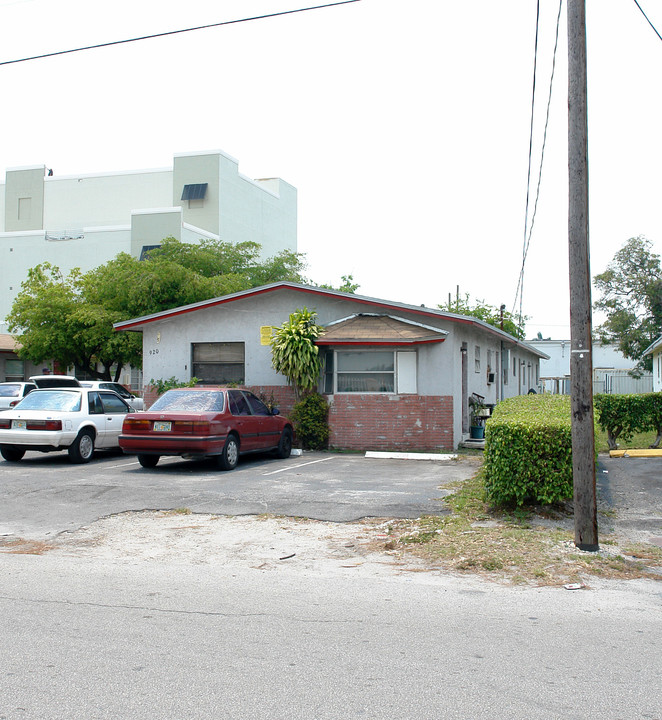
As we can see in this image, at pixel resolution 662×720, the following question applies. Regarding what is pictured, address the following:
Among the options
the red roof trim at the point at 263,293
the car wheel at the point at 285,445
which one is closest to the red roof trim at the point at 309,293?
the red roof trim at the point at 263,293

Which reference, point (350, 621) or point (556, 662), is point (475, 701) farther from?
point (350, 621)

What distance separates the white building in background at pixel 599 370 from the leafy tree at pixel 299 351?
34.1 meters

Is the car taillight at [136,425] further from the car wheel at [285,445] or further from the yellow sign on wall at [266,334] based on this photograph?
the yellow sign on wall at [266,334]

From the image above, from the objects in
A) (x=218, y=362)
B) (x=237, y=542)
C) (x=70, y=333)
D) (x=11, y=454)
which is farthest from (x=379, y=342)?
(x=70, y=333)

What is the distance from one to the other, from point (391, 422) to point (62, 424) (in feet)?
24.3

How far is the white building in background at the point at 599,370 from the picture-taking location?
48.0 metres

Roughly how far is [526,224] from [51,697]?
48.1 feet

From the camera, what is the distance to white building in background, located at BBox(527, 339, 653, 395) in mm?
48031

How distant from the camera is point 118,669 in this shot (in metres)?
4.44

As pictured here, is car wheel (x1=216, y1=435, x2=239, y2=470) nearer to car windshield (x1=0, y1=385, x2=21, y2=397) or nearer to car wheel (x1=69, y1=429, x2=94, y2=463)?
car wheel (x1=69, y1=429, x2=94, y2=463)

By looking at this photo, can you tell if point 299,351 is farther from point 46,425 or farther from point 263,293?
point 46,425

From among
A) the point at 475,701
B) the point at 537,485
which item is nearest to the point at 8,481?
the point at 537,485

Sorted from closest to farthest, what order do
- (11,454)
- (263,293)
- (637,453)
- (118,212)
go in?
(11,454) < (637,453) < (263,293) < (118,212)

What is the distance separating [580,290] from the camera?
7633 mm
